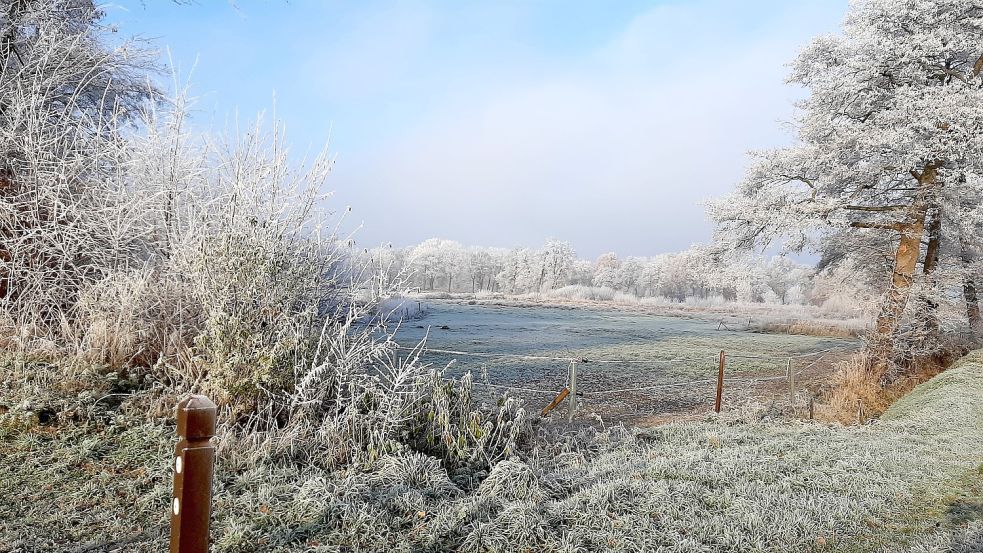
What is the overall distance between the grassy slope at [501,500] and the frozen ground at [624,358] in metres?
1.89

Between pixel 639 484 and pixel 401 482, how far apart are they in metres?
1.70

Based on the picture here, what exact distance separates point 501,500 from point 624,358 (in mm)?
14734

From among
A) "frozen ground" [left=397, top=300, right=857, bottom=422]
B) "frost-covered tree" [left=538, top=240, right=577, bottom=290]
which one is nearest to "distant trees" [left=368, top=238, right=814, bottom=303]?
"frost-covered tree" [left=538, top=240, right=577, bottom=290]

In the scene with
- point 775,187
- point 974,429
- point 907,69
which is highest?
point 907,69

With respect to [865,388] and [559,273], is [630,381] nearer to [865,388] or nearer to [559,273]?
[865,388]

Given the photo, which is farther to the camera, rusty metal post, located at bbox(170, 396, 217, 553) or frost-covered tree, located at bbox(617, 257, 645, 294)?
frost-covered tree, located at bbox(617, 257, 645, 294)

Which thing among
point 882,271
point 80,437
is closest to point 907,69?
point 882,271

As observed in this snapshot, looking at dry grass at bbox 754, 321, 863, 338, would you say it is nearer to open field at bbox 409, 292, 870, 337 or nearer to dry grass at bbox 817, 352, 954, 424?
open field at bbox 409, 292, 870, 337

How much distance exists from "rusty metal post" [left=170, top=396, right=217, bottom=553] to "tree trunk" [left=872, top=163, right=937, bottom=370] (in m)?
12.3

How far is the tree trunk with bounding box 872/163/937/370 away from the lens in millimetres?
10906

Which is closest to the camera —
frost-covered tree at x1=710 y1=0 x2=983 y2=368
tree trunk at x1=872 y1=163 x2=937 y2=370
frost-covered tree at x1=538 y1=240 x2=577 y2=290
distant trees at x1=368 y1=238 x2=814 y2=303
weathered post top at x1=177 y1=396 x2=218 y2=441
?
weathered post top at x1=177 y1=396 x2=218 y2=441

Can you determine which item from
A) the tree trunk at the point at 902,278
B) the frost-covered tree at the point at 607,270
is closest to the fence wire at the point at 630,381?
the tree trunk at the point at 902,278

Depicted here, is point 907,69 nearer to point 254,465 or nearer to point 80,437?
point 254,465

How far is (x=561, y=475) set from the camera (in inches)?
169
